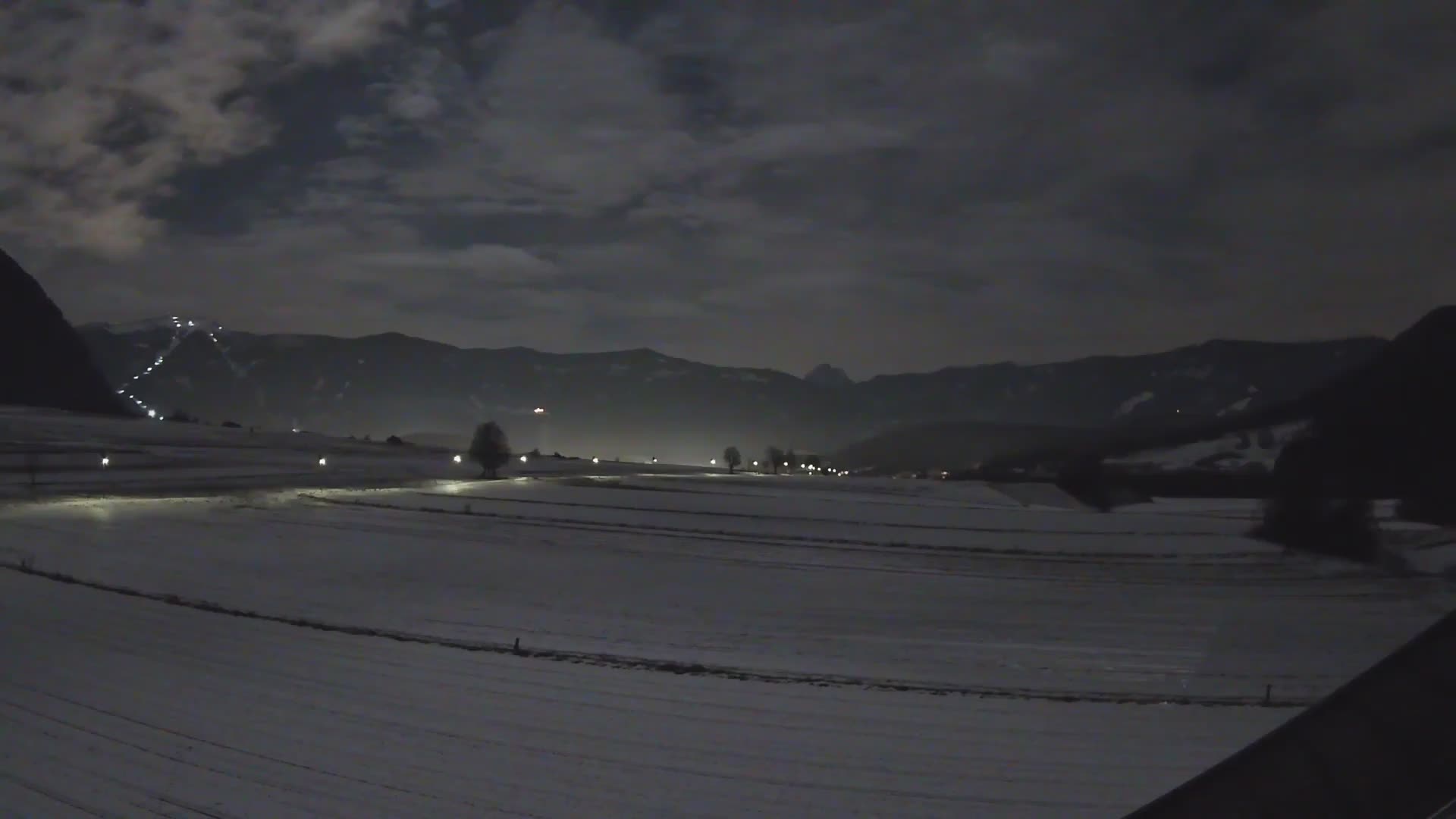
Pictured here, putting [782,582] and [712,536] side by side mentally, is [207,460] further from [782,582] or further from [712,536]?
[782,582]

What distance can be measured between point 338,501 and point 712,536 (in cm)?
2041

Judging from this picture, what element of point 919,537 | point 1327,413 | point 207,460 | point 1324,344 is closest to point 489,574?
point 919,537

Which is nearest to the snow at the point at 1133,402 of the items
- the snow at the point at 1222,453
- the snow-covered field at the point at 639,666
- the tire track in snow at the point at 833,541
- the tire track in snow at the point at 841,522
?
the snow at the point at 1222,453

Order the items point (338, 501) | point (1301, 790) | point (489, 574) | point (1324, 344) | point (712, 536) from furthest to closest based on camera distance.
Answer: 1. point (1324, 344)
2. point (338, 501)
3. point (712, 536)
4. point (489, 574)
5. point (1301, 790)

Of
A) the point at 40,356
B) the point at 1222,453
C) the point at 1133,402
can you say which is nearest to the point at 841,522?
the point at 1222,453

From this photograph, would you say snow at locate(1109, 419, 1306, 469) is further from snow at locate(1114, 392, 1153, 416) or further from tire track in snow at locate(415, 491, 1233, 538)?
snow at locate(1114, 392, 1153, 416)

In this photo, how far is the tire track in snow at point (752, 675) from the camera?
43.7 feet

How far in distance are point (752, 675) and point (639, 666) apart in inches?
76.5

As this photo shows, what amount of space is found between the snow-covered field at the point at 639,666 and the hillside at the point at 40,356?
14736cm

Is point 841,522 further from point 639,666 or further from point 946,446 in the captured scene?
point 946,446

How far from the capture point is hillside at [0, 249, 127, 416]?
149375mm

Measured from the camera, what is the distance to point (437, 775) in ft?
32.3

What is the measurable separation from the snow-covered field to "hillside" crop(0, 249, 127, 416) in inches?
5801

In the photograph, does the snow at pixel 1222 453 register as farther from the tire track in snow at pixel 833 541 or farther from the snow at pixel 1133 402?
the snow at pixel 1133 402
